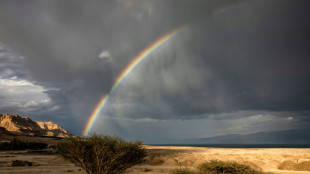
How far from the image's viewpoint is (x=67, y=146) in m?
18.7

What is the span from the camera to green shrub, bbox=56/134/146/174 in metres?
18.3

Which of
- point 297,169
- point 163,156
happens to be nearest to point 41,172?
point 163,156

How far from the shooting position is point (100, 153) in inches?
728

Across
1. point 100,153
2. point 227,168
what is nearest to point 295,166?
point 227,168

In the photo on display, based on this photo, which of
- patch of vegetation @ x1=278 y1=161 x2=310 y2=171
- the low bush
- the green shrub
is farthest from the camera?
patch of vegetation @ x1=278 y1=161 x2=310 y2=171

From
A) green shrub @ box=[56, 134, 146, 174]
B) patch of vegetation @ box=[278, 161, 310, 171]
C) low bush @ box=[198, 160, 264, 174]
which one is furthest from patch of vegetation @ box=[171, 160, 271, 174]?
patch of vegetation @ box=[278, 161, 310, 171]

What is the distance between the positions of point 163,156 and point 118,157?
3114 centimetres

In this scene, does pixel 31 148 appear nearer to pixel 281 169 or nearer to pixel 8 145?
pixel 8 145

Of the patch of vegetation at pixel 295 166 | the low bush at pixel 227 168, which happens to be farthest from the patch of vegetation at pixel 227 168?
the patch of vegetation at pixel 295 166

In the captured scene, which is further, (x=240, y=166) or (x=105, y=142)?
(x=105, y=142)

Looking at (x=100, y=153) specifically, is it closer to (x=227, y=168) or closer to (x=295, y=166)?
(x=227, y=168)

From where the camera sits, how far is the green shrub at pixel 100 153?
18297 millimetres

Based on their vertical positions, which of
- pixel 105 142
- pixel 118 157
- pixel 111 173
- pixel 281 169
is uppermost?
pixel 105 142

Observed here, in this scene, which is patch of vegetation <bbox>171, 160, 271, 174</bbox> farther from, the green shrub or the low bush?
the green shrub
